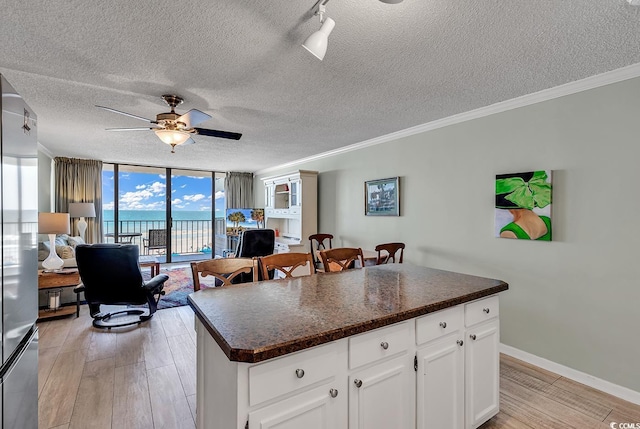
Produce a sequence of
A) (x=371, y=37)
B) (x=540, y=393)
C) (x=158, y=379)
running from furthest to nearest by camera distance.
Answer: (x=158, y=379)
(x=540, y=393)
(x=371, y=37)

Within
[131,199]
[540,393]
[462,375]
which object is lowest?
[540,393]

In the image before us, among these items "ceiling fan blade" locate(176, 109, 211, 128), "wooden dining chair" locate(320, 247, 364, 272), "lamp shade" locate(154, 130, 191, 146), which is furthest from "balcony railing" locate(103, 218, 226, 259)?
"wooden dining chair" locate(320, 247, 364, 272)

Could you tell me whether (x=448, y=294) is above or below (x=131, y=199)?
below

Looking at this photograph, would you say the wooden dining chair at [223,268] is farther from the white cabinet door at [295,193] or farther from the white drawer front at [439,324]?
the white cabinet door at [295,193]

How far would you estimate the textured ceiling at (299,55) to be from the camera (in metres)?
1.65

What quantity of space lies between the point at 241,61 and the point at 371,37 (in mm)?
937

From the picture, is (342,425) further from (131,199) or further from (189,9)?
(131,199)

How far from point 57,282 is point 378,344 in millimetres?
4429

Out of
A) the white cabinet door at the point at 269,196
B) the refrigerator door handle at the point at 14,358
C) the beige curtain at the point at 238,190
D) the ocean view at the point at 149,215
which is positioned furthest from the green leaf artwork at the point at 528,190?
the ocean view at the point at 149,215

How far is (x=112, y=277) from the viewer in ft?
11.2

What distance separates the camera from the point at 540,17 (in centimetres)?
169

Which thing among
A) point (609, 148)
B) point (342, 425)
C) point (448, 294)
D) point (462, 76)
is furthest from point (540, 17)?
point (342, 425)

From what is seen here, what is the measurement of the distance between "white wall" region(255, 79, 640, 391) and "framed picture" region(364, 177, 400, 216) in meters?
0.36

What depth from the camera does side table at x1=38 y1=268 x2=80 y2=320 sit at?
3822 mm
